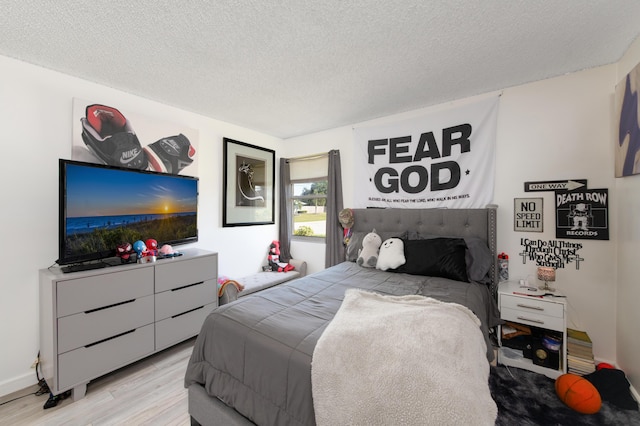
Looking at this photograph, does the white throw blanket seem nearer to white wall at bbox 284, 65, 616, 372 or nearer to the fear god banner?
white wall at bbox 284, 65, 616, 372

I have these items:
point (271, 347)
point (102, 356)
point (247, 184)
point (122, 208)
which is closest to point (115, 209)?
Answer: point (122, 208)

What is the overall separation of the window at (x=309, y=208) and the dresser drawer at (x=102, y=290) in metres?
2.26

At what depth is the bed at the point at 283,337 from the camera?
1059mm

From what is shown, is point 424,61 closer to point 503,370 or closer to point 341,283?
point 341,283

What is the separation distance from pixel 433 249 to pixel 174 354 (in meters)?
2.58

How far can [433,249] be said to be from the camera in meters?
2.27

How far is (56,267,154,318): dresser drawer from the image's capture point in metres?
1.66

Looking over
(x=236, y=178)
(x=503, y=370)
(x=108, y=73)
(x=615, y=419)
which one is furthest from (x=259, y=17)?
(x=615, y=419)

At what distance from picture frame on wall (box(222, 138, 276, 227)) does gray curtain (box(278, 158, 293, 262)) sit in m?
0.16

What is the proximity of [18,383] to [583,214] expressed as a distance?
4634mm

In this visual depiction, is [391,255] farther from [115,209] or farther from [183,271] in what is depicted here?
[115,209]

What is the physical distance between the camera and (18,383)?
1827 millimetres

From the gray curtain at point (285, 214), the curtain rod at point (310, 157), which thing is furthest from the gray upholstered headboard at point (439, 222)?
the gray curtain at point (285, 214)

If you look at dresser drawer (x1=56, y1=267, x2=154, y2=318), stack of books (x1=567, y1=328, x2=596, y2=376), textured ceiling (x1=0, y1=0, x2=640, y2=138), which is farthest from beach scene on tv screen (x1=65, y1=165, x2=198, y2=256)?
stack of books (x1=567, y1=328, x2=596, y2=376)
